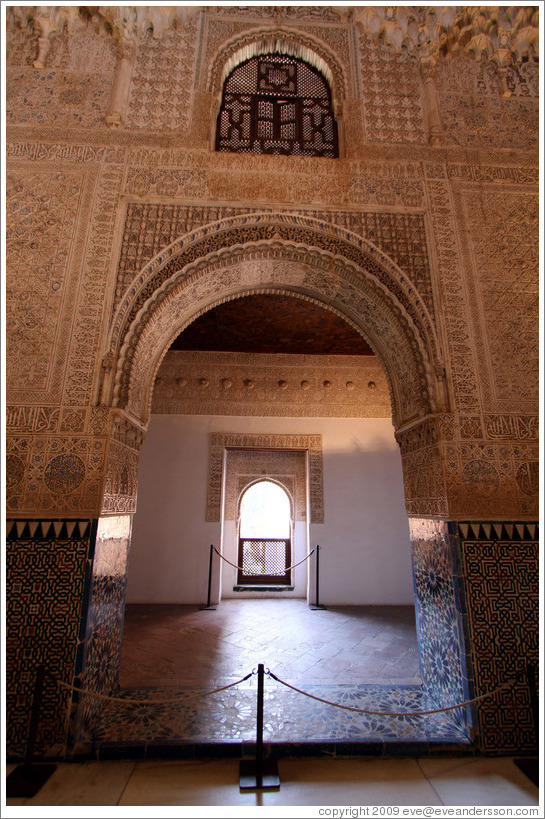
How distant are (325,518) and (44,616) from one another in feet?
13.6

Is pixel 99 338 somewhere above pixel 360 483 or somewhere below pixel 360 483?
above

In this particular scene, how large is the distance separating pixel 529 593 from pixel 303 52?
16.1 ft

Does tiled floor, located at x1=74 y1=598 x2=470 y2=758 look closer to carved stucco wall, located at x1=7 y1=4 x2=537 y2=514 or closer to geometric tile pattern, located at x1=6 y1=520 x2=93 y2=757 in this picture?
geometric tile pattern, located at x1=6 y1=520 x2=93 y2=757

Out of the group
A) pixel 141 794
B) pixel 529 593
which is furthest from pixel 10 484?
pixel 529 593

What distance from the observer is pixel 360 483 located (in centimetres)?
606

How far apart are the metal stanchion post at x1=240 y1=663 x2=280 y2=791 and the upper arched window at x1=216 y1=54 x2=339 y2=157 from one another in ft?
12.8

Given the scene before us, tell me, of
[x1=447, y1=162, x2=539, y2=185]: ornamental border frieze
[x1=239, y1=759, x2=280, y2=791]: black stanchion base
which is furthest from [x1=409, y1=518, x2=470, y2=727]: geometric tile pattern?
[x1=447, y1=162, x2=539, y2=185]: ornamental border frieze

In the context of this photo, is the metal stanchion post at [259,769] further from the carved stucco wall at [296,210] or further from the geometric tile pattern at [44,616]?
the carved stucco wall at [296,210]

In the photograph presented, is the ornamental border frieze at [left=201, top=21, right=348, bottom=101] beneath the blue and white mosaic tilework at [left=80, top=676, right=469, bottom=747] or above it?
above

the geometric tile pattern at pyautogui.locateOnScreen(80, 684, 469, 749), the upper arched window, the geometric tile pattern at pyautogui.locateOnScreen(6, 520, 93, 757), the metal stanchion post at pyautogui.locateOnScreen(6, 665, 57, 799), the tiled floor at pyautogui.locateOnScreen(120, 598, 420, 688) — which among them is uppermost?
the upper arched window

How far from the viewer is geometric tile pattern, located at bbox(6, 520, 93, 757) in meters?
2.22

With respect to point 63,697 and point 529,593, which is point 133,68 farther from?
point 529,593

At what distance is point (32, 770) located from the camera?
206 centimetres

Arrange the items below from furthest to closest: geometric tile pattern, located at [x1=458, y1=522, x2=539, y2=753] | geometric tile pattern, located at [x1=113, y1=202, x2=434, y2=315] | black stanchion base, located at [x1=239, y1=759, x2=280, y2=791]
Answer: geometric tile pattern, located at [x1=113, y1=202, x2=434, y2=315] → geometric tile pattern, located at [x1=458, y1=522, x2=539, y2=753] → black stanchion base, located at [x1=239, y1=759, x2=280, y2=791]
